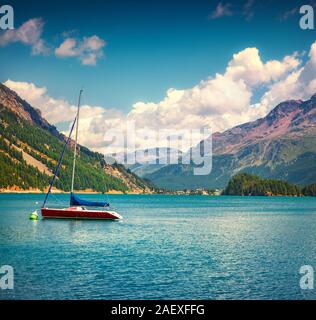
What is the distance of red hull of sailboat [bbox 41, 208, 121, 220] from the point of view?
3898 inches

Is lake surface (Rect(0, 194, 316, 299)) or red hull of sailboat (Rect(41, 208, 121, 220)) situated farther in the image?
red hull of sailboat (Rect(41, 208, 121, 220))

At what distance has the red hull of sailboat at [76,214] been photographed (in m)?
99.0

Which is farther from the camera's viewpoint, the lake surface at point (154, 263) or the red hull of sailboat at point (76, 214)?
the red hull of sailboat at point (76, 214)

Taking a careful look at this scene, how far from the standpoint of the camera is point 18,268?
46094mm

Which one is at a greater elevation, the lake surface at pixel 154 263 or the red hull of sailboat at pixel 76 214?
the red hull of sailboat at pixel 76 214

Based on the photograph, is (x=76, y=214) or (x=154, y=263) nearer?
(x=154, y=263)

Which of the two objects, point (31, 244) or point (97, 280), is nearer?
point (97, 280)

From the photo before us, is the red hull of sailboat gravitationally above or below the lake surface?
above

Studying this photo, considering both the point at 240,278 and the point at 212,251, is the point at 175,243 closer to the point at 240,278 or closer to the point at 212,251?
the point at 212,251

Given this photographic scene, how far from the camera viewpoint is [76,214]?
9938 centimetres

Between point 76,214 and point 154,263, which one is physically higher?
point 76,214
